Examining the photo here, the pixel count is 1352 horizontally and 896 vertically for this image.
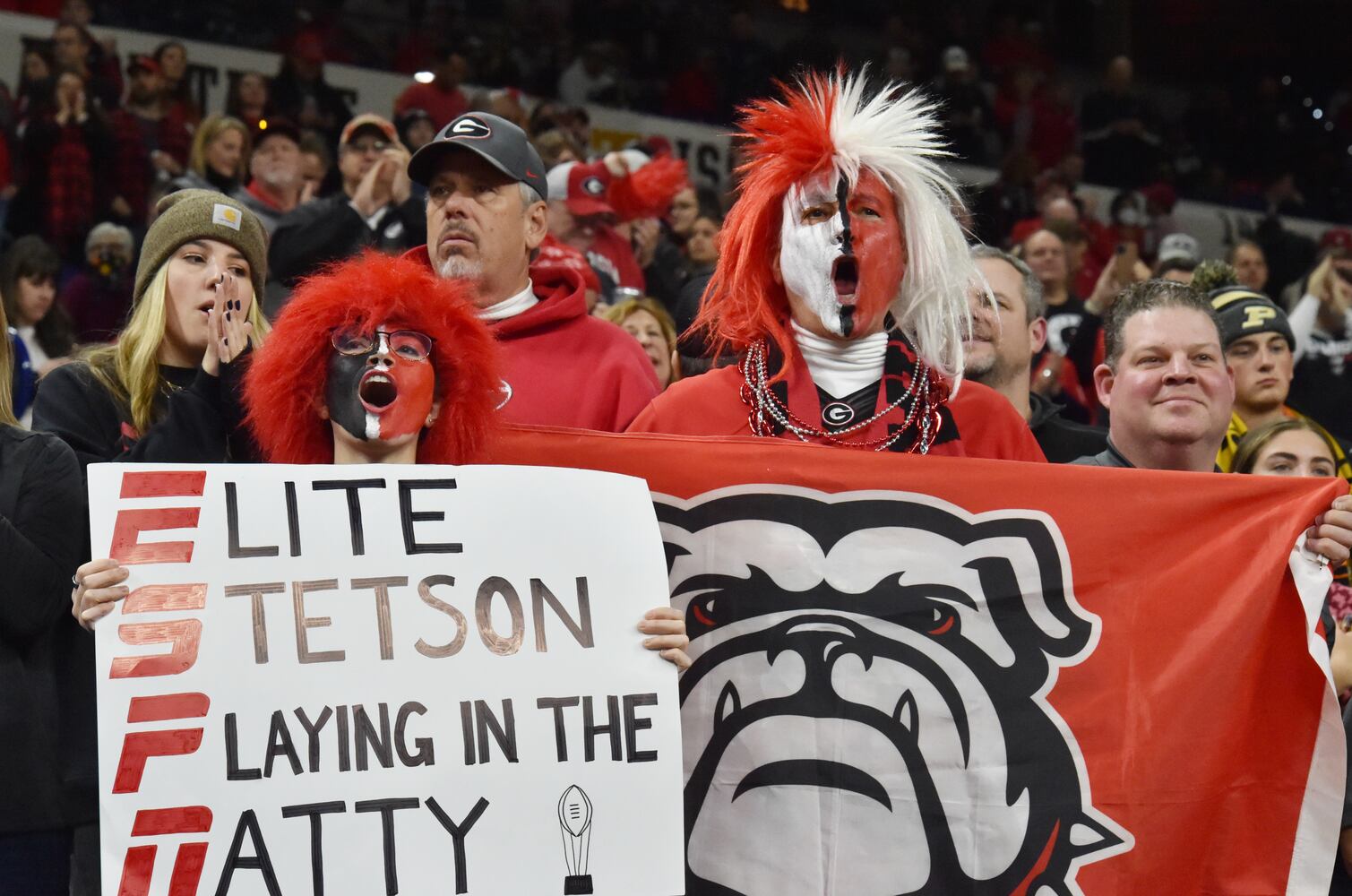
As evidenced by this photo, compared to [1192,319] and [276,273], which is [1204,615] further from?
[276,273]

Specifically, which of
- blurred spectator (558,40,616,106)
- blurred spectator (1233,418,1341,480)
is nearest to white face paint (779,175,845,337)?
blurred spectator (1233,418,1341,480)

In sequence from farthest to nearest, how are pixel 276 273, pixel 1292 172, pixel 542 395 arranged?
pixel 1292 172
pixel 276 273
pixel 542 395

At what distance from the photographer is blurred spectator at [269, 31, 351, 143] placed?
9.74m

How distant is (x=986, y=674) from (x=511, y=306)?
58.4 inches

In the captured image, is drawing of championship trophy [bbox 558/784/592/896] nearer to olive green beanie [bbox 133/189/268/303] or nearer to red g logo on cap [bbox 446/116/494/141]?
olive green beanie [bbox 133/189/268/303]

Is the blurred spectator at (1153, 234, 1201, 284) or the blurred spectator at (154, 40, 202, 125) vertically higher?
the blurred spectator at (154, 40, 202, 125)

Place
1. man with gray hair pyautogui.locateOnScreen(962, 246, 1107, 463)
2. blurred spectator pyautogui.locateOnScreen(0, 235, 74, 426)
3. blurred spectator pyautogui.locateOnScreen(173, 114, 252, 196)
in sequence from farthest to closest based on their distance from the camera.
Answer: blurred spectator pyautogui.locateOnScreen(173, 114, 252, 196) → blurred spectator pyautogui.locateOnScreen(0, 235, 74, 426) → man with gray hair pyautogui.locateOnScreen(962, 246, 1107, 463)

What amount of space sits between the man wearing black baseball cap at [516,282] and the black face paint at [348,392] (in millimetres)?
811

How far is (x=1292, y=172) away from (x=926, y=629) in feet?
43.8

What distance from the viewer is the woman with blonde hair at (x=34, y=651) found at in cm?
326

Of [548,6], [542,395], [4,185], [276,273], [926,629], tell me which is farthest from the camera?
[548,6]

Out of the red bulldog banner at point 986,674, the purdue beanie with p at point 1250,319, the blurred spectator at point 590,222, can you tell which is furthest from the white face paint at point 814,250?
the blurred spectator at point 590,222

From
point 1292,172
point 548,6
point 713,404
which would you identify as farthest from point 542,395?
point 1292,172

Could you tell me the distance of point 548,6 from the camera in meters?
13.6
